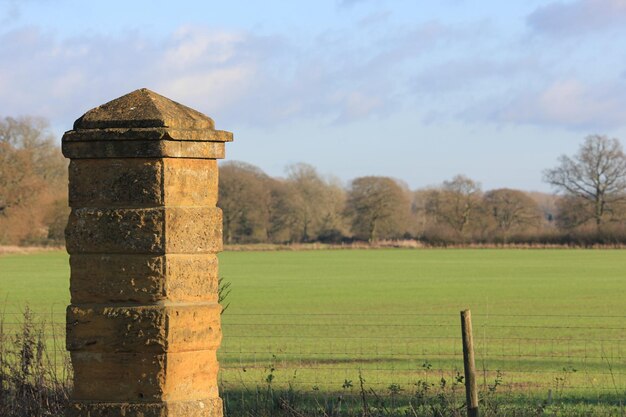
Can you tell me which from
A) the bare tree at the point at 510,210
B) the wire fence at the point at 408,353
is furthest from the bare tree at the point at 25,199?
Answer: the wire fence at the point at 408,353

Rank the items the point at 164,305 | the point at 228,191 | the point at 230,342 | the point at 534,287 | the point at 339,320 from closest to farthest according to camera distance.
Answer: the point at 164,305
the point at 230,342
the point at 339,320
the point at 534,287
the point at 228,191

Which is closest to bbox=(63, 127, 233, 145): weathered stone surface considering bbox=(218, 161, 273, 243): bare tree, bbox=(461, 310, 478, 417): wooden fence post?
bbox=(461, 310, 478, 417): wooden fence post

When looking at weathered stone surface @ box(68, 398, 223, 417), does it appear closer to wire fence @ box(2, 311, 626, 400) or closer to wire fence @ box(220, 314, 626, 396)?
wire fence @ box(2, 311, 626, 400)

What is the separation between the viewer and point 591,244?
94.5m

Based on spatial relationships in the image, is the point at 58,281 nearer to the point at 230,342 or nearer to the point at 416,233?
the point at 230,342

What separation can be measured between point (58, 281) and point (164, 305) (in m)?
40.9

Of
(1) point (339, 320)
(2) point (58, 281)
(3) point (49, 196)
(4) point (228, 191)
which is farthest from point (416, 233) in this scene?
(1) point (339, 320)

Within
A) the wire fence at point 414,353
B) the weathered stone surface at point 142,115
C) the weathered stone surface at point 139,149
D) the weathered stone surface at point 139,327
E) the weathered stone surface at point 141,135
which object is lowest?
the wire fence at point 414,353

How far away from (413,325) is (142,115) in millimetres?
17078

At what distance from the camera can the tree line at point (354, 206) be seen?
295 feet

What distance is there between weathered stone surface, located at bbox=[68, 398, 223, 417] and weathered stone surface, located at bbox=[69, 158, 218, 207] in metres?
1.02

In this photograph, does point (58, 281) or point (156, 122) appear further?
point (58, 281)

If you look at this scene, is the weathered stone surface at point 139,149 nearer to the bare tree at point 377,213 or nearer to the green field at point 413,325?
the green field at point 413,325

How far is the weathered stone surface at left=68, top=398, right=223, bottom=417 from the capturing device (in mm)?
5273
